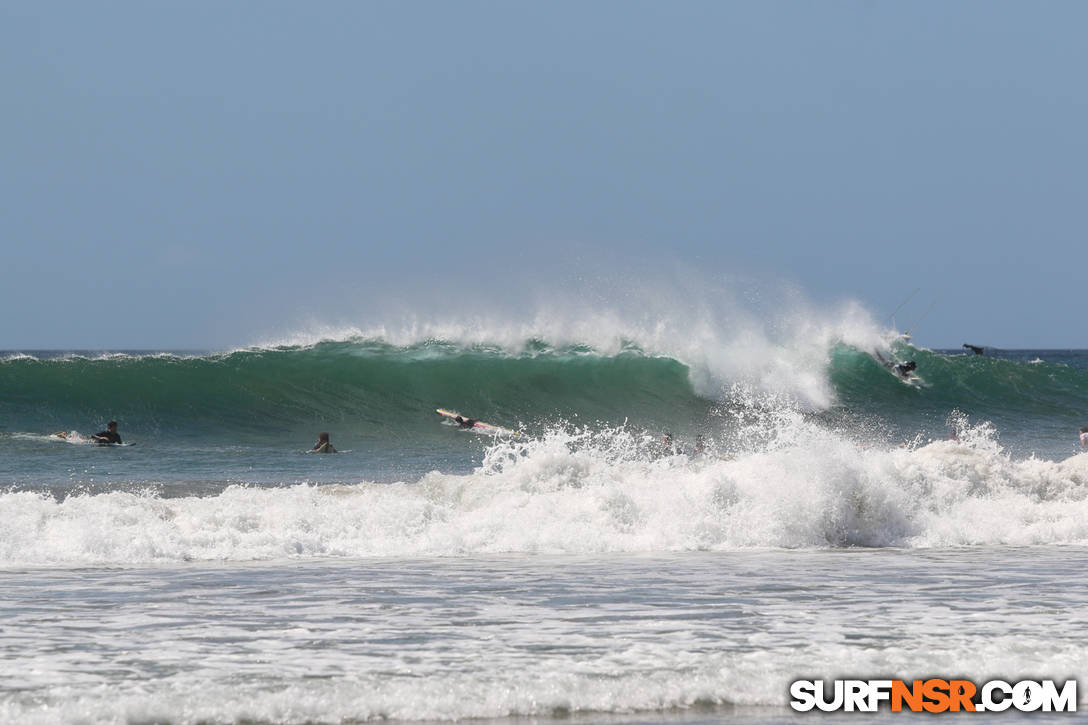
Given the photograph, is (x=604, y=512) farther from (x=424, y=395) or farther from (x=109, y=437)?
(x=424, y=395)

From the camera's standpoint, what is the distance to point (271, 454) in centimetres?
2248

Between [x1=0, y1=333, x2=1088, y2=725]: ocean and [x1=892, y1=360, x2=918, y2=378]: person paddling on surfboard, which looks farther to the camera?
[x1=892, y1=360, x2=918, y2=378]: person paddling on surfboard

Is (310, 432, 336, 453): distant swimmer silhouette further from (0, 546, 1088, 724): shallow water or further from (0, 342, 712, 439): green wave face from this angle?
(0, 546, 1088, 724): shallow water

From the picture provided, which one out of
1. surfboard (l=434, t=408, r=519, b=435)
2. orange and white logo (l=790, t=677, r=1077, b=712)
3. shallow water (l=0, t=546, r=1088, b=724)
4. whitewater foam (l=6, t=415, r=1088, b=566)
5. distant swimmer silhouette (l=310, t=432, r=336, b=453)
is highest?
surfboard (l=434, t=408, r=519, b=435)

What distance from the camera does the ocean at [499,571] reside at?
5.81 metres

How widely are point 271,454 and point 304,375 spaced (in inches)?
284

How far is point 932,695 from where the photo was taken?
5934 mm

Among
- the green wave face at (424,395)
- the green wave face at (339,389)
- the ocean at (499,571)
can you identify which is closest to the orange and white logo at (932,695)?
the ocean at (499,571)

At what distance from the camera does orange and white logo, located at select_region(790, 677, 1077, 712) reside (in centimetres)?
577

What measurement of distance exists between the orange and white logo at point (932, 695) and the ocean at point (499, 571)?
0.11m

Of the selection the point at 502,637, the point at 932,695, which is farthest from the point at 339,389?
the point at 932,695

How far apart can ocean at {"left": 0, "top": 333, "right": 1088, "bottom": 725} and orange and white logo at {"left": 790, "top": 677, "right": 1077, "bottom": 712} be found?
11 centimetres

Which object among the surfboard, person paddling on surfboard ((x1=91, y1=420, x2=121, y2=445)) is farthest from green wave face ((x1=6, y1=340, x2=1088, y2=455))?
person paddling on surfboard ((x1=91, y1=420, x2=121, y2=445))

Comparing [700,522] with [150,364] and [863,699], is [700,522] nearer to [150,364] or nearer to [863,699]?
[863,699]
